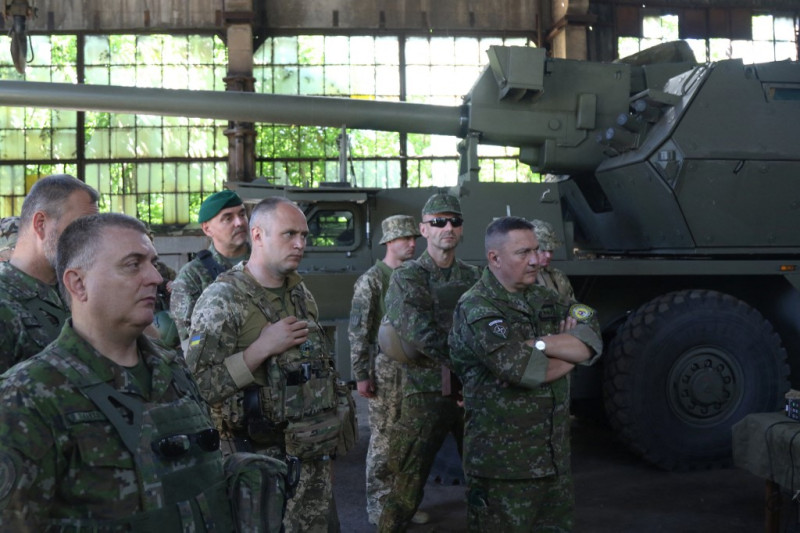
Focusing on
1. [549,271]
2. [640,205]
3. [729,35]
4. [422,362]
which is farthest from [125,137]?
[422,362]

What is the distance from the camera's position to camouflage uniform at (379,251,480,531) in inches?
168

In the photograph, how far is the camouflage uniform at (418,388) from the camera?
168 inches

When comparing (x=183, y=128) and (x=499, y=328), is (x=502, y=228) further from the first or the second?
(x=183, y=128)

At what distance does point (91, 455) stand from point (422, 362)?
2.75 m

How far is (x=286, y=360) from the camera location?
3.12 meters

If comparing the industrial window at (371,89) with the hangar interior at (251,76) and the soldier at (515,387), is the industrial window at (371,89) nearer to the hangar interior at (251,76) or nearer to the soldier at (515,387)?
the hangar interior at (251,76)

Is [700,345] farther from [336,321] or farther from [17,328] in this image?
[17,328]

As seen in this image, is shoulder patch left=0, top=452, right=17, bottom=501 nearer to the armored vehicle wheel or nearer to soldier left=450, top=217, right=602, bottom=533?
soldier left=450, top=217, right=602, bottom=533

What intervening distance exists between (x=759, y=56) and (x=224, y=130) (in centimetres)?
998

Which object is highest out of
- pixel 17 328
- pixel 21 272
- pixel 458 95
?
pixel 458 95

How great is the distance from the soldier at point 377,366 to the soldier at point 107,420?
3.04m

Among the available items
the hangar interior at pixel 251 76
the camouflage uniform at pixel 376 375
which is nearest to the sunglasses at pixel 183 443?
the camouflage uniform at pixel 376 375

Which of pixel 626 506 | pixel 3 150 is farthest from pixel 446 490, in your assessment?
pixel 3 150

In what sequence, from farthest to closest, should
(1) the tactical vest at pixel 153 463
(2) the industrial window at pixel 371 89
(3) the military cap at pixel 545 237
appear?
(2) the industrial window at pixel 371 89 → (3) the military cap at pixel 545 237 → (1) the tactical vest at pixel 153 463
